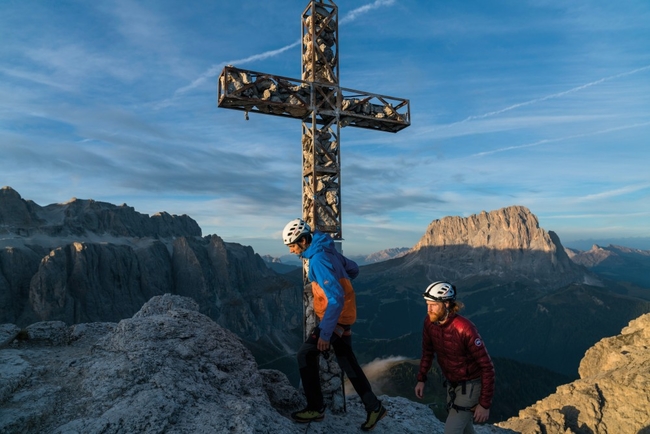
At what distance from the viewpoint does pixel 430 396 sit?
13838cm

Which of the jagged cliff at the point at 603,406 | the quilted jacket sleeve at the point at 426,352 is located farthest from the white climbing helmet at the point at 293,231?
the jagged cliff at the point at 603,406

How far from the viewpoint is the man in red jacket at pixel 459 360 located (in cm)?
659

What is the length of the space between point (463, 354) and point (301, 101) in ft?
23.6

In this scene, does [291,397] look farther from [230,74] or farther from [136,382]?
[230,74]

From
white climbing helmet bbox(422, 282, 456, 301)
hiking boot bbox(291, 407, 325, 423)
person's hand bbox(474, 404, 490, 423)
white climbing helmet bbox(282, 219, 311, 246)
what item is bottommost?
hiking boot bbox(291, 407, 325, 423)

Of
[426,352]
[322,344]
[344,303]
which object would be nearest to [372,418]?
[426,352]

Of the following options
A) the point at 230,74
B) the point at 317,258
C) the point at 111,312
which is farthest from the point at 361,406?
the point at 111,312

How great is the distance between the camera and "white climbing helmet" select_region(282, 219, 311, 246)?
7867 millimetres

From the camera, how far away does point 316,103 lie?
10.6 meters

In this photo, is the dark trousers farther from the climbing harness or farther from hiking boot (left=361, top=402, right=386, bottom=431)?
the climbing harness

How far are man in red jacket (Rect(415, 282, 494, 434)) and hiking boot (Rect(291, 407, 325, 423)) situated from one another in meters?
2.38

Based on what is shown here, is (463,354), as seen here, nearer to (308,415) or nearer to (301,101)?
(308,415)

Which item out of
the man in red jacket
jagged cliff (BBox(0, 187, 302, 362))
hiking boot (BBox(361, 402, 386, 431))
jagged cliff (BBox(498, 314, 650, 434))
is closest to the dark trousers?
hiking boot (BBox(361, 402, 386, 431))

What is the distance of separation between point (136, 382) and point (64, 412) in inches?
37.3
